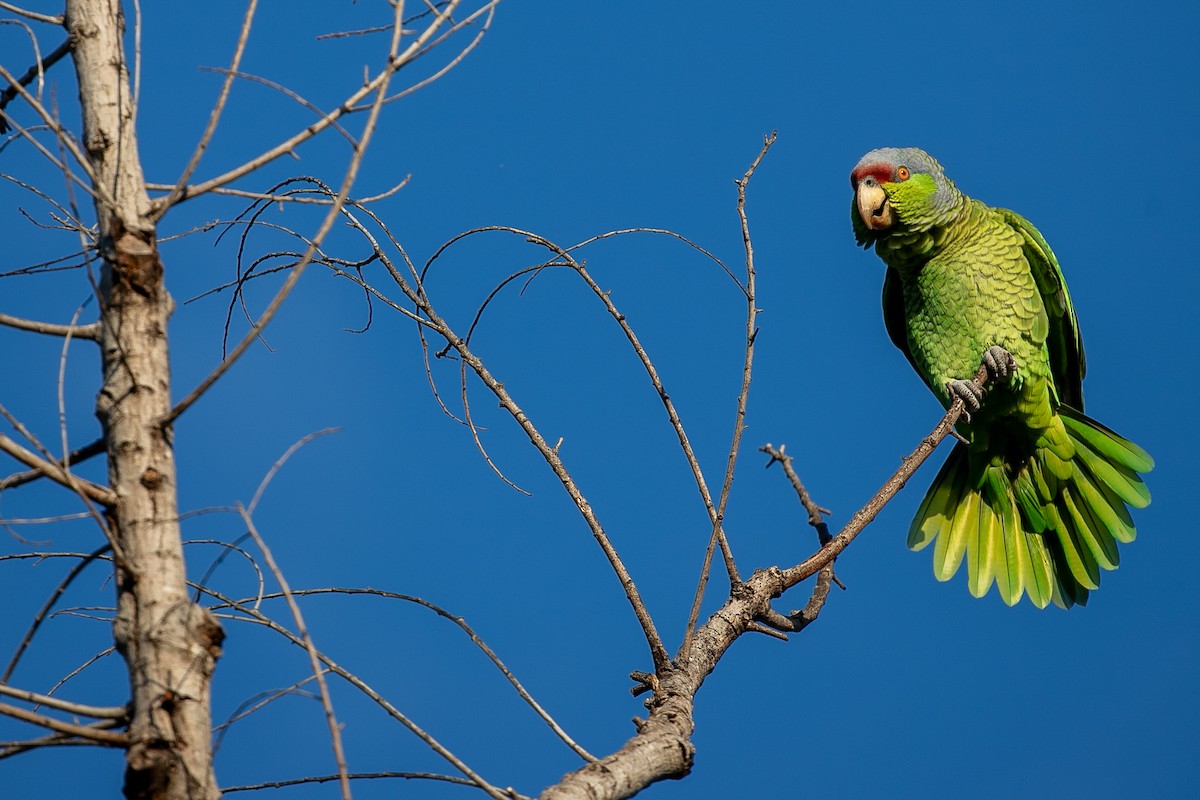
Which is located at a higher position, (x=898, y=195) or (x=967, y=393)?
(x=898, y=195)

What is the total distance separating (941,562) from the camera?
4035mm

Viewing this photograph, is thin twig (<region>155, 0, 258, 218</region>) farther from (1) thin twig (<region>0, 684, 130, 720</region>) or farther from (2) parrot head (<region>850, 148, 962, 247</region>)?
(2) parrot head (<region>850, 148, 962, 247</region>)

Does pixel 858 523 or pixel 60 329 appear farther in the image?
pixel 858 523

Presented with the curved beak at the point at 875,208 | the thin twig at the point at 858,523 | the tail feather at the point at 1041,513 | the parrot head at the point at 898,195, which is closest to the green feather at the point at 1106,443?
the tail feather at the point at 1041,513

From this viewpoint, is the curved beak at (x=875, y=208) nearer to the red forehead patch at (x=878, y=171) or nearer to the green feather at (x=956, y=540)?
the red forehead patch at (x=878, y=171)

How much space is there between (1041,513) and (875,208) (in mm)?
1392

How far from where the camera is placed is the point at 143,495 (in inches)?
48.8

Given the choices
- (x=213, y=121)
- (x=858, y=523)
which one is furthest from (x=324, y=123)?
(x=858, y=523)

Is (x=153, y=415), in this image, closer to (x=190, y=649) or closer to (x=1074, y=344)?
(x=190, y=649)

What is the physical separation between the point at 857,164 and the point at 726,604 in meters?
2.22

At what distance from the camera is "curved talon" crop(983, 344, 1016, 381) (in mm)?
3703

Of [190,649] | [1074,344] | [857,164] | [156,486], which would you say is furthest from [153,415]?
[1074,344]

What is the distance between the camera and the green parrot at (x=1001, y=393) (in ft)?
12.5

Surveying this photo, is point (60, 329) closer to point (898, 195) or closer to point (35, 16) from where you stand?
point (35, 16)
